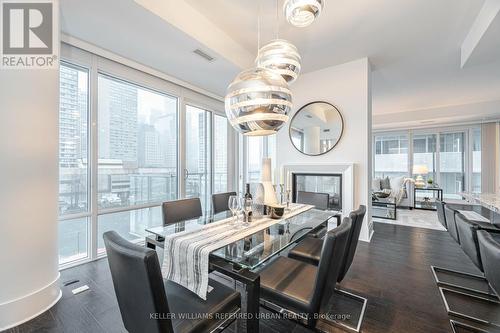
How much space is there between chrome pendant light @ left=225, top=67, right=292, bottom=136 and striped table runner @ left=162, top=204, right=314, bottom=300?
30.9 inches

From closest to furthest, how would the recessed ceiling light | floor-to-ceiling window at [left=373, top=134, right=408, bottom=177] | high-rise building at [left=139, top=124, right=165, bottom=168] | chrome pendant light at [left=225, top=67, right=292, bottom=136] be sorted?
chrome pendant light at [left=225, top=67, right=292, bottom=136], the recessed ceiling light, high-rise building at [left=139, top=124, right=165, bottom=168], floor-to-ceiling window at [left=373, top=134, right=408, bottom=177]

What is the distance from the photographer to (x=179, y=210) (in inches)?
86.0

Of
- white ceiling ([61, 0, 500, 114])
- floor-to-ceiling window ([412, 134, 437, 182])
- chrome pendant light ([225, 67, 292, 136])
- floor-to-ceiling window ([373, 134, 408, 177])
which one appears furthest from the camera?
floor-to-ceiling window ([373, 134, 408, 177])

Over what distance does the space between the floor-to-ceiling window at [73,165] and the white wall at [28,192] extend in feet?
2.24

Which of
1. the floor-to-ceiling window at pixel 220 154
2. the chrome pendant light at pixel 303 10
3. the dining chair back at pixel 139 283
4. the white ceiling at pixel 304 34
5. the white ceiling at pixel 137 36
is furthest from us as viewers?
the floor-to-ceiling window at pixel 220 154

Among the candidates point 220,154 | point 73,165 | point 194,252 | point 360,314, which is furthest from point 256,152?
point 194,252

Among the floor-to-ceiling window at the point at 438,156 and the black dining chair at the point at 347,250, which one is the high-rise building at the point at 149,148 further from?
the floor-to-ceiling window at the point at 438,156

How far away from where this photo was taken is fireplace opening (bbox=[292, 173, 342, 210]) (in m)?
3.71

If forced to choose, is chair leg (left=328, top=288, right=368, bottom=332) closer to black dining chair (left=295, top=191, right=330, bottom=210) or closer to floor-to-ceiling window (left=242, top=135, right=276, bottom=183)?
black dining chair (left=295, top=191, right=330, bottom=210)

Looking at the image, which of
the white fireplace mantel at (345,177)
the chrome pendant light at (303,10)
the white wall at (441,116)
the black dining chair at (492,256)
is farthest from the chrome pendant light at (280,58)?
the white wall at (441,116)

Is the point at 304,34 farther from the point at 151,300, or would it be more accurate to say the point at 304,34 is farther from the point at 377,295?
the point at 151,300

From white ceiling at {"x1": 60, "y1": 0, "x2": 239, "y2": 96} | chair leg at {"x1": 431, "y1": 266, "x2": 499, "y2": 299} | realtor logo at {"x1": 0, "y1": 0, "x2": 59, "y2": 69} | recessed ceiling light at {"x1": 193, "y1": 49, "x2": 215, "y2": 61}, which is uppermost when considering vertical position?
recessed ceiling light at {"x1": 193, "y1": 49, "x2": 215, "y2": 61}

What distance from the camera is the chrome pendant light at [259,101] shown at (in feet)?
4.46

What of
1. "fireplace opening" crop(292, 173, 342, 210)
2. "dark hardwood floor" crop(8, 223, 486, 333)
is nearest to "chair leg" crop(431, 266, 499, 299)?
"dark hardwood floor" crop(8, 223, 486, 333)
